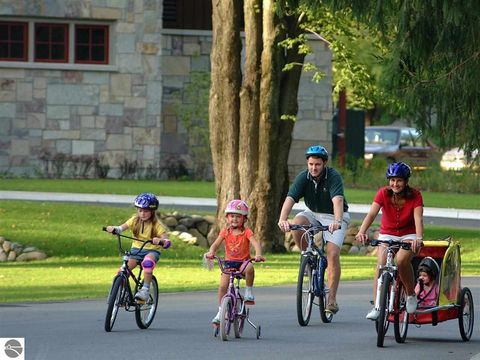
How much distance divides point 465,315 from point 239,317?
2.16 metres

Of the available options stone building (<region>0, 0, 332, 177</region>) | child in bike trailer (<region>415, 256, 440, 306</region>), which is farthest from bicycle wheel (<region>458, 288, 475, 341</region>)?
stone building (<region>0, 0, 332, 177</region>)

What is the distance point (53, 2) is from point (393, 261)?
2885 centimetres

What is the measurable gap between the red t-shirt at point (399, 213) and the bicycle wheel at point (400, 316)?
0.53m

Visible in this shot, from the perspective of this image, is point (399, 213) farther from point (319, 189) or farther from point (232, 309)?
point (319, 189)

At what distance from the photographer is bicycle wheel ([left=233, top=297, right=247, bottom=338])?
1423 cm

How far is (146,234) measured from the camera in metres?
15.1

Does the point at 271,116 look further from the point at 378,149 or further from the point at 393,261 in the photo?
the point at 378,149

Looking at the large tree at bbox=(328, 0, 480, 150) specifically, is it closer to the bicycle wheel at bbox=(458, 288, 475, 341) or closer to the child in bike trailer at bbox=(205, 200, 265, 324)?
the bicycle wheel at bbox=(458, 288, 475, 341)

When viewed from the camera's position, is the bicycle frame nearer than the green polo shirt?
Yes

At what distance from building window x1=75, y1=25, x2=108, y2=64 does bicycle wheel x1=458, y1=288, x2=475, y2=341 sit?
2873cm

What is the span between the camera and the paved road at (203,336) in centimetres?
1318

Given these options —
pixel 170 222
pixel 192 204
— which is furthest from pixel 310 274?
pixel 192 204

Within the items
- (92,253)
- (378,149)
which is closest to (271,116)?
(92,253)

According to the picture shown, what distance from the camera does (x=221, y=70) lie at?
2788cm
